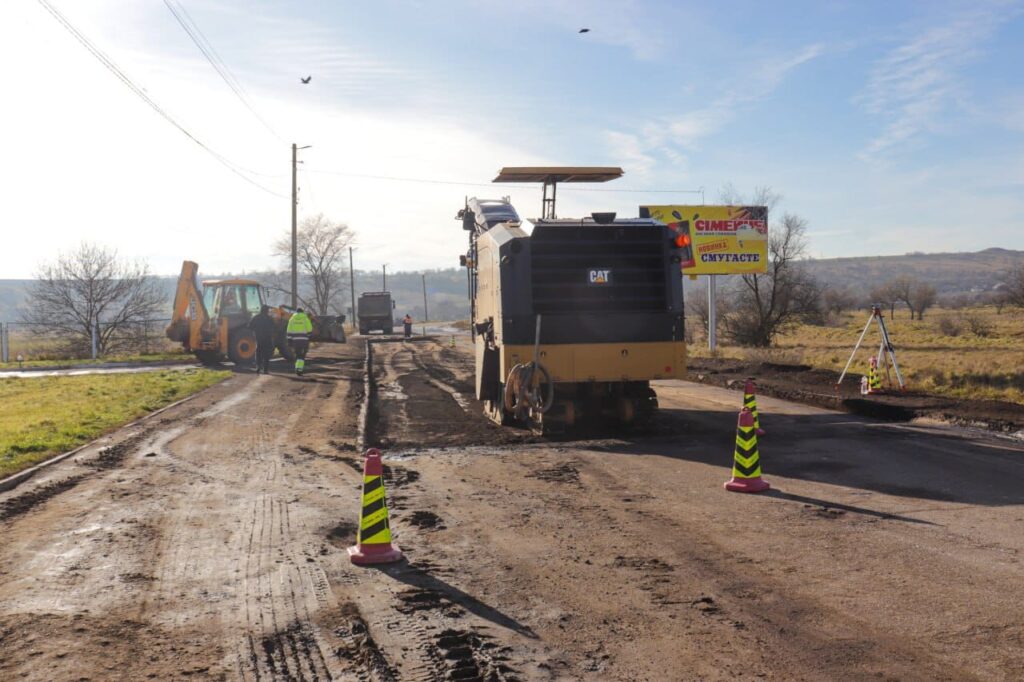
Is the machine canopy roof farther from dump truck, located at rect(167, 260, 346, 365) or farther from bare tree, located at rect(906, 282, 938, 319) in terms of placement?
bare tree, located at rect(906, 282, 938, 319)

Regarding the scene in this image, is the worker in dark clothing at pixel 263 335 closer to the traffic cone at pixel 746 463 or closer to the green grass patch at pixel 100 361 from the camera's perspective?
the green grass patch at pixel 100 361

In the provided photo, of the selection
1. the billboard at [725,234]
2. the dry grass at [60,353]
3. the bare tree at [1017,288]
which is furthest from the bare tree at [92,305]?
the bare tree at [1017,288]

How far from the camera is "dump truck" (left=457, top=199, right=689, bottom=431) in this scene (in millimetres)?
12859

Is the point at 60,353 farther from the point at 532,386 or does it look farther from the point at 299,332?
the point at 532,386

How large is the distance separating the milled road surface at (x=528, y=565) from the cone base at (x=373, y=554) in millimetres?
113

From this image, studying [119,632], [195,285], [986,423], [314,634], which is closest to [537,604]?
[314,634]

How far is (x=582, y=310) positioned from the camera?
13.0m

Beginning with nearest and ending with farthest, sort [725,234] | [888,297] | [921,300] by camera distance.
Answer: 1. [725,234]
2. [921,300]
3. [888,297]

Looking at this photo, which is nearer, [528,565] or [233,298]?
[528,565]

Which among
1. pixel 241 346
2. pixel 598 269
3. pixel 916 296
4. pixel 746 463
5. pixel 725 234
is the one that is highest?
pixel 725 234

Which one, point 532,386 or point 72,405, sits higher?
point 532,386

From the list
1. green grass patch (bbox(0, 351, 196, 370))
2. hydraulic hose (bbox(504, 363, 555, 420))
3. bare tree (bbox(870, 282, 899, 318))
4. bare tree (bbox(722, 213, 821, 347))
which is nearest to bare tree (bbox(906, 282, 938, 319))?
bare tree (bbox(870, 282, 899, 318))

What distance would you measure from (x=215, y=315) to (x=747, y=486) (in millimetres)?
24409

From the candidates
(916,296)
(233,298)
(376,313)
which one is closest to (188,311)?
(233,298)
